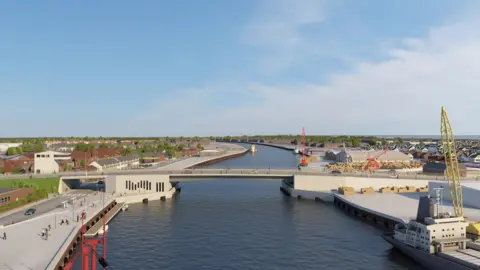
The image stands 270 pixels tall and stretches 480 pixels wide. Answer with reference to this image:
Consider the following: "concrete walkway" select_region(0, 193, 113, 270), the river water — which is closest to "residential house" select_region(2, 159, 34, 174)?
the river water

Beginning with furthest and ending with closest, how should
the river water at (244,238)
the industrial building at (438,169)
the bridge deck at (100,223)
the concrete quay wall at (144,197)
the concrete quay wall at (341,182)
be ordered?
the industrial building at (438,169)
the concrete quay wall at (341,182)
the concrete quay wall at (144,197)
the bridge deck at (100,223)
the river water at (244,238)

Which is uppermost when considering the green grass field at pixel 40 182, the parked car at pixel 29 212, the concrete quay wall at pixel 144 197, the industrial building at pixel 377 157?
the industrial building at pixel 377 157

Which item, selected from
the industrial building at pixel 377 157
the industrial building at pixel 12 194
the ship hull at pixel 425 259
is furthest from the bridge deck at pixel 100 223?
the industrial building at pixel 377 157

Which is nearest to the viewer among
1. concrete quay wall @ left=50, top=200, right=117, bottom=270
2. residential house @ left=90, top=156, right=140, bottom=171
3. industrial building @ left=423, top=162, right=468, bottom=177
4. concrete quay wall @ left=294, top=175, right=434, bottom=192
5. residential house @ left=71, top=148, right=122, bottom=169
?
concrete quay wall @ left=50, top=200, right=117, bottom=270

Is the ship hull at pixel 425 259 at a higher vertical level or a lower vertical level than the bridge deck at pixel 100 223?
lower

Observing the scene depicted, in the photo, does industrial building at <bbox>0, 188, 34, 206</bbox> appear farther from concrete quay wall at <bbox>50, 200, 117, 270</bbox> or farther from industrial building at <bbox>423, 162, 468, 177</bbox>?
industrial building at <bbox>423, 162, 468, 177</bbox>

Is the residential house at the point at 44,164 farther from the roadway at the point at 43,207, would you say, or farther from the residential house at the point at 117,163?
the roadway at the point at 43,207
